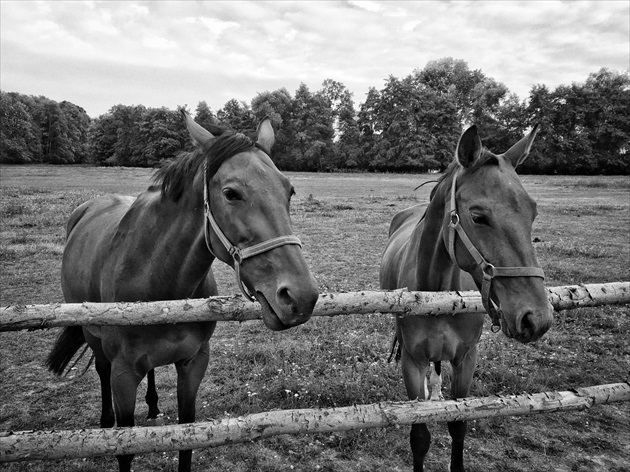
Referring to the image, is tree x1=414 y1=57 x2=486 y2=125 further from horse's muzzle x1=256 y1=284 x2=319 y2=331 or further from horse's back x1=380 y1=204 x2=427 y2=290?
horse's muzzle x1=256 y1=284 x2=319 y2=331

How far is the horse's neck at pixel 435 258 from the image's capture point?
2.96 meters

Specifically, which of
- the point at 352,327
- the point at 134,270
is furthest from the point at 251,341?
the point at 134,270

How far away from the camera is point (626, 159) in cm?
5003

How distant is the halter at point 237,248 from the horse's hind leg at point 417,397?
5.98 ft

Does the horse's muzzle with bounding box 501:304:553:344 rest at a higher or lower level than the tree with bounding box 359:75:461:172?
lower

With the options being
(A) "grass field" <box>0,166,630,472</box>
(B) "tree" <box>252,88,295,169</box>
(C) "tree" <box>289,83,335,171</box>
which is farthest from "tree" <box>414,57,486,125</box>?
(A) "grass field" <box>0,166,630,472</box>

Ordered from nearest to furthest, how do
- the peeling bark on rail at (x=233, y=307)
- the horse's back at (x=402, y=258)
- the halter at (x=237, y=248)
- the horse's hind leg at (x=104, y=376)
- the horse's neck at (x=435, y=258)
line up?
the halter at (x=237, y=248)
the peeling bark on rail at (x=233, y=307)
the horse's neck at (x=435, y=258)
the horse's back at (x=402, y=258)
the horse's hind leg at (x=104, y=376)

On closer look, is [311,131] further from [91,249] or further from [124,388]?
[124,388]

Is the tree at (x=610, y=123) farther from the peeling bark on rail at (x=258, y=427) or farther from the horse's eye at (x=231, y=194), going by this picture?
the horse's eye at (x=231, y=194)

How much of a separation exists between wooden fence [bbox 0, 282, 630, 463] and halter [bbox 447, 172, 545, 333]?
417 millimetres

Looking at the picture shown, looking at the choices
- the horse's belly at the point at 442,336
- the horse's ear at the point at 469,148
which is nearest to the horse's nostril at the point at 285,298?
the horse's ear at the point at 469,148

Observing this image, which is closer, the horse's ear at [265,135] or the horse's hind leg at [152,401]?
the horse's ear at [265,135]

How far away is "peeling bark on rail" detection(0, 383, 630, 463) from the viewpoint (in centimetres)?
216

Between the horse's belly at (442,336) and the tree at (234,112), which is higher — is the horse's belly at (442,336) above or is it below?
below
